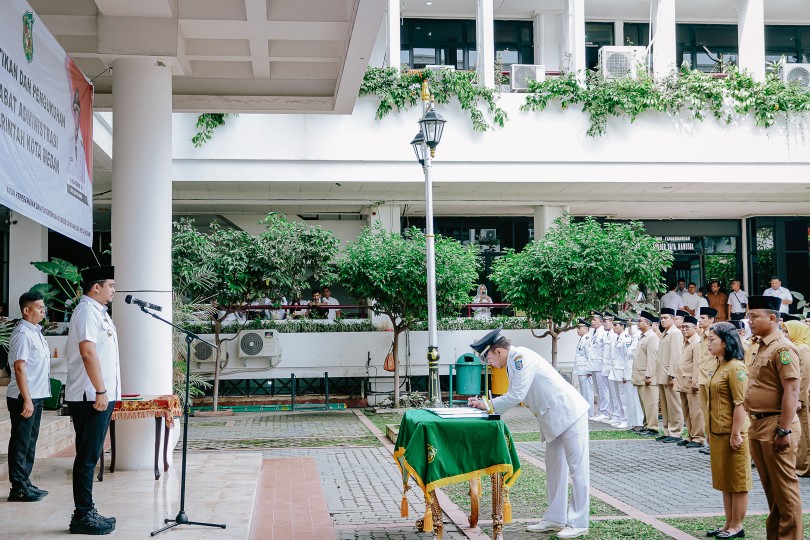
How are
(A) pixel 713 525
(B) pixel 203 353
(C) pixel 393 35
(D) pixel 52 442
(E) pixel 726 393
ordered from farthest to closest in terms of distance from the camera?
(C) pixel 393 35, (B) pixel 203 353, (D) pixel 52 442, (A) pixel 713 525, (E) pixel 726 393

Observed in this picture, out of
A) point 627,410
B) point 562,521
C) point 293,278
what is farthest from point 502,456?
point 293,278

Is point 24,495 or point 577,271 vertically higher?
point 577,271

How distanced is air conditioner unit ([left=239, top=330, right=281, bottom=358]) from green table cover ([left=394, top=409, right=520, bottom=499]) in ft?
42.5

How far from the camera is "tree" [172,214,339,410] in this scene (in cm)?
1789

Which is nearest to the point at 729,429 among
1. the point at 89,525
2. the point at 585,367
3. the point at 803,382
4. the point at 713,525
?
the point at 713,525

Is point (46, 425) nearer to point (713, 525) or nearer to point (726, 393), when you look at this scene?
point (713, 525)

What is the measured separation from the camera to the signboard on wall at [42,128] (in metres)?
5.70

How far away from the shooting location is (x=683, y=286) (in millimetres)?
24844

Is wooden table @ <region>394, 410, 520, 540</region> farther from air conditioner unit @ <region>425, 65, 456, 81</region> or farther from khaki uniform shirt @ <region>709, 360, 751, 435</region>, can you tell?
air conditioner unit @ <region>425, 65, 456, 81</region>

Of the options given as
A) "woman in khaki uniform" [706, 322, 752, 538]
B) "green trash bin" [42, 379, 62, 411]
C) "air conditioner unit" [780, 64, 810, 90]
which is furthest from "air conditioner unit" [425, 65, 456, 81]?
"woman in khaki uniform" [706, 322, 752, 538]

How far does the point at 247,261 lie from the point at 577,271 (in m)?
6.89

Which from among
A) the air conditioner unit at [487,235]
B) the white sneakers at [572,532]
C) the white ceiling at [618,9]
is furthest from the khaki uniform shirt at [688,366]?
the air conditioner unit at [487,235]

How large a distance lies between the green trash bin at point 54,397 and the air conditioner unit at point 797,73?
58.7ft

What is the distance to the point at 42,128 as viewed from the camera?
662 cm
